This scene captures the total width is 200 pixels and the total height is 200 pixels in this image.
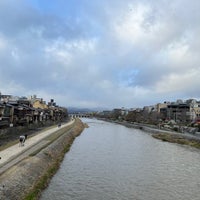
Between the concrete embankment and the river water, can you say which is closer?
the concrete embankment

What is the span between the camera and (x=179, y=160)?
38.6 meters

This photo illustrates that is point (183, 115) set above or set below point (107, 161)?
above

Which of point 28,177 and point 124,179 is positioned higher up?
point 28,177

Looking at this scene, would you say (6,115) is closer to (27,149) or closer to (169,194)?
(27,149)

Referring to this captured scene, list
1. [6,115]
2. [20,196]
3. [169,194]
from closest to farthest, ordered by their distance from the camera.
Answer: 1. [20,196]
2. [169,194]
3. [6,115]

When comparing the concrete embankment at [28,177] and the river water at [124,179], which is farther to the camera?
the river water at [124,179]

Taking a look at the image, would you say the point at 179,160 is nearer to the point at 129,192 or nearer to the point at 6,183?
the point at 129,192

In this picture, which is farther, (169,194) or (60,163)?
(60,163)

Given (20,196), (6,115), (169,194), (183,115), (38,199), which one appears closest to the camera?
(20,196)

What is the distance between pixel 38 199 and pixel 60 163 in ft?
44.1

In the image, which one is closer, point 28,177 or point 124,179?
point 28,177

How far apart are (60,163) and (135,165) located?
756cm

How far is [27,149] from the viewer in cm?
3559

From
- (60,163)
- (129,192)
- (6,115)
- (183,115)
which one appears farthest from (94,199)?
(183,115)
